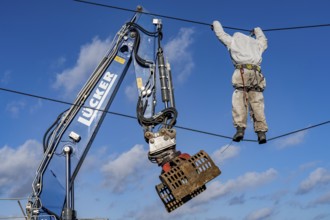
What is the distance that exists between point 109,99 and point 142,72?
0.74 m

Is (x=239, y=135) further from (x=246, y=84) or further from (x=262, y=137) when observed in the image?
(x=246, y=84)

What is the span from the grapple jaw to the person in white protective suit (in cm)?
74

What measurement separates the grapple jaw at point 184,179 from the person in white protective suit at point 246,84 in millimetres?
743

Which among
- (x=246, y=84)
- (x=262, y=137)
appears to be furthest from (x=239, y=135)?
(x=246, y=84)

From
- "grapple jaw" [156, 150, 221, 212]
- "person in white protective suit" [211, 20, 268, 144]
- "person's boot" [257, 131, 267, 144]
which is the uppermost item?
"person in white protective suit" [211, 20, 268, 144]

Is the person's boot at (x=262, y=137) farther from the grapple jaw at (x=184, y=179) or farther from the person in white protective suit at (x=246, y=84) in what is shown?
the grapple jaw at (x=184, y=179)

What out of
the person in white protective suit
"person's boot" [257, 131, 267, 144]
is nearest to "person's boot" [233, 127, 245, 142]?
the person in white protective suit

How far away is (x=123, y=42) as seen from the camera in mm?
9109

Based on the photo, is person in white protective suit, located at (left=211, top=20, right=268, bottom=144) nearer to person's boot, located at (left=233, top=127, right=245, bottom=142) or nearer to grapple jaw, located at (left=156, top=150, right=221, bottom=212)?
person's boot, located at (left=233, top=127, right=245, bottom=142)

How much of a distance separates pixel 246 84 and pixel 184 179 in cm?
188

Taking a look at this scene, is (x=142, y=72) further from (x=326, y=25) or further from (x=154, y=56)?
(x=326, y=25)

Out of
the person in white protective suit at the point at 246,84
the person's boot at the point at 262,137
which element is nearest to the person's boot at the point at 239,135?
the person in white protective suit at the point at 246,84

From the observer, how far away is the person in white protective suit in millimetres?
7598

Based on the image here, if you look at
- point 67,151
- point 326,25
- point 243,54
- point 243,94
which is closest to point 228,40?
point 243,54
